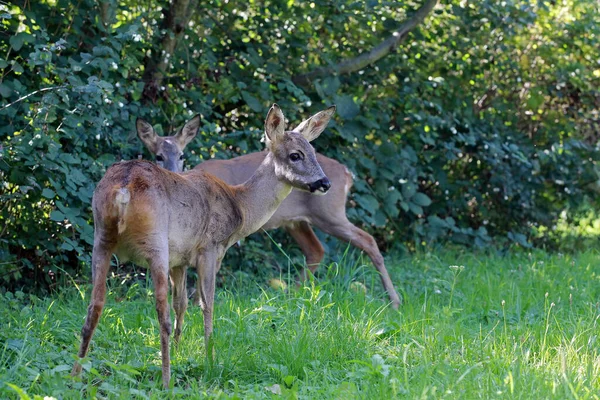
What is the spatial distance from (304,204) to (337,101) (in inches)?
52.8

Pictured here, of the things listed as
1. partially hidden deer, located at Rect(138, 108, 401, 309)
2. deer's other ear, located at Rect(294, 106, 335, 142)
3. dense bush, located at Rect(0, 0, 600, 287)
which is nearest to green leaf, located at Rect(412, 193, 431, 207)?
dense bush, located at Rect(0, 0, 600, 287)

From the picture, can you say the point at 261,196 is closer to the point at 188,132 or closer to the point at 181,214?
the point at 181,214

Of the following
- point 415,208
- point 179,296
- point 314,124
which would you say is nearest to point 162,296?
point 179,296

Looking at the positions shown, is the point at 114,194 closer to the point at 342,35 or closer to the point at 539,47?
the point at 342,35

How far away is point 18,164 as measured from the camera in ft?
19.4

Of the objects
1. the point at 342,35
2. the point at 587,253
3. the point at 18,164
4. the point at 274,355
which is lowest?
the point at 587,253

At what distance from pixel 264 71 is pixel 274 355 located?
4.10m

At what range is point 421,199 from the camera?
9.10 metres

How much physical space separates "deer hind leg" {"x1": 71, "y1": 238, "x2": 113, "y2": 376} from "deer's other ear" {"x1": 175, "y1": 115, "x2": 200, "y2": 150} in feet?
9.52

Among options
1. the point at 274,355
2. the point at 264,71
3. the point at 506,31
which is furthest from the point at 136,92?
the point at 506,31

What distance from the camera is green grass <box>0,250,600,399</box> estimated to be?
408 cm

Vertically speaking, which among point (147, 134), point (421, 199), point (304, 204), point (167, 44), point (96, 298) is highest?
point (167, 44)

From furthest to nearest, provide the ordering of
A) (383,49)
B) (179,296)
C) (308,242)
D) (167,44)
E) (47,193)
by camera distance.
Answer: (383,49) < (308,242) < (167,44) < (47,193) < (179,296)

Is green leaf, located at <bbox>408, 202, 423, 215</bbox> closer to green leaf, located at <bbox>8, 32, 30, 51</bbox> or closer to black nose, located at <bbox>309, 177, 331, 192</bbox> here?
black nose, located at <bbox>309, 177, 331, 192</bbox>
